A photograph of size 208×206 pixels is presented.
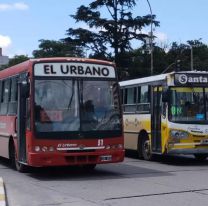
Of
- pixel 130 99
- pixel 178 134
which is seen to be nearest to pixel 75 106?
pixel 178 134

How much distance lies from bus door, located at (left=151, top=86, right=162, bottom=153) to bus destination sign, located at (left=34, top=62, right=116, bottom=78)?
12.9 feet

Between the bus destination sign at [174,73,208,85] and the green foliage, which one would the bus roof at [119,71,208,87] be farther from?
the green foliage

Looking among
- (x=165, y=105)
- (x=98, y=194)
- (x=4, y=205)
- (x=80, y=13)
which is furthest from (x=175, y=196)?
(x=80, y=13)

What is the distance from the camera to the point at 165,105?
17.5 m

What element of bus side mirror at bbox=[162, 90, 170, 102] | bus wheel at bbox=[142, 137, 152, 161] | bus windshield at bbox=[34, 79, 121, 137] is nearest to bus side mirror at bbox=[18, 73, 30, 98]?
bus windshield at bbox=[34, 79, 121, 137]

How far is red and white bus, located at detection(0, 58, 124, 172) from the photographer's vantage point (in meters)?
13.5

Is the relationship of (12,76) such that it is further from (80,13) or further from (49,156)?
(80,13)

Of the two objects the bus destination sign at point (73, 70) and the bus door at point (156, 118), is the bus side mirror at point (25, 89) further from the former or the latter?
the bus door at point (156, 118)

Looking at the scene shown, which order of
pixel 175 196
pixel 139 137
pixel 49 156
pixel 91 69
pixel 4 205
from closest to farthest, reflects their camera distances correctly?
1. pixel 4 205
2. pixel 175 196
3. pixel 49 156
4. pixel 91 69
5. pixel 139 137

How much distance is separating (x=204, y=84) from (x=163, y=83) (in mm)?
1283

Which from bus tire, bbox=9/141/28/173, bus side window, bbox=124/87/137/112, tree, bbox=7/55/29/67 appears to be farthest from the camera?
tree, bbox=7/55/29/67

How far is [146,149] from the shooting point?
19.1 m

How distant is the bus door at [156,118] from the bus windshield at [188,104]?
2.68ft

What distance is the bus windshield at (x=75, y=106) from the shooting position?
13.6 metres
